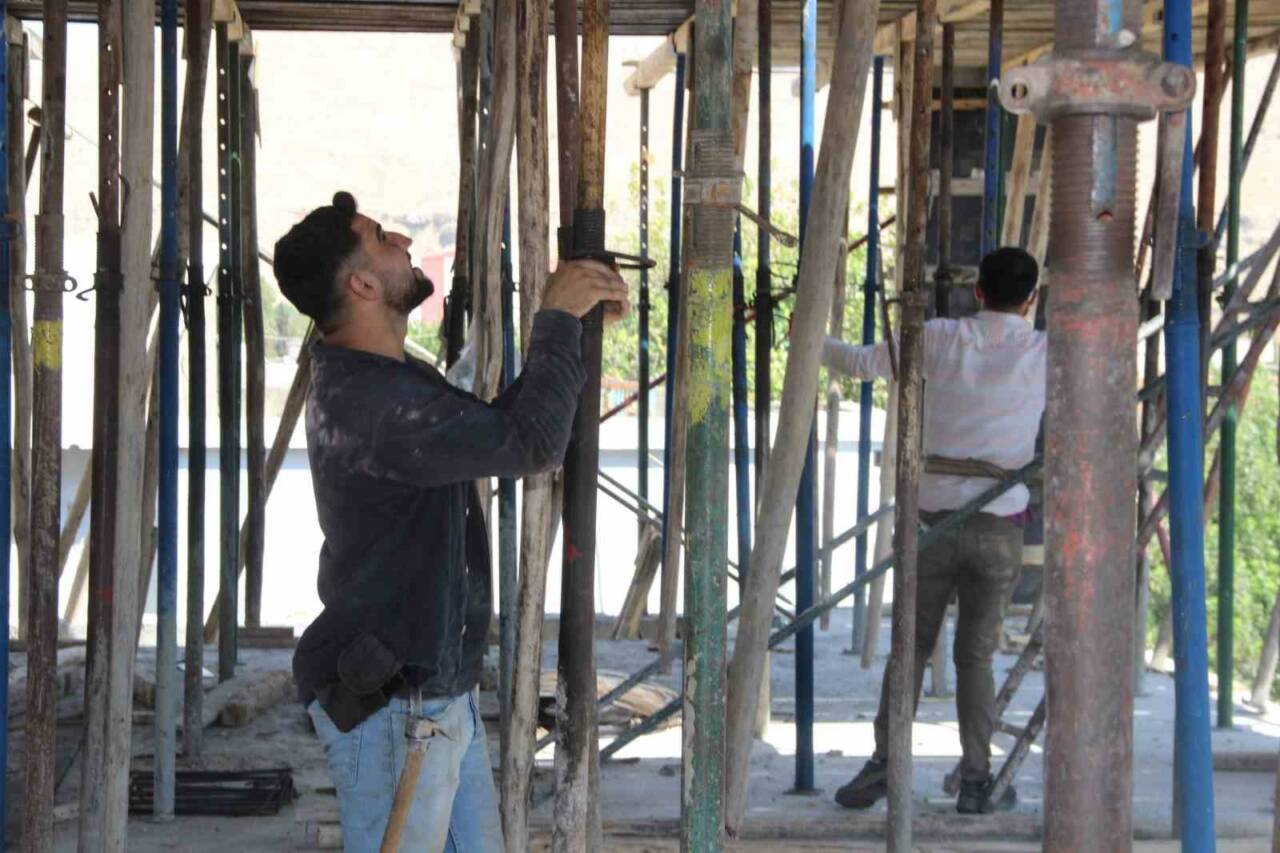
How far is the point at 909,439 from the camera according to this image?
433 centimetres

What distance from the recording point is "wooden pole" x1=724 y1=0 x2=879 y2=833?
382 centimetres

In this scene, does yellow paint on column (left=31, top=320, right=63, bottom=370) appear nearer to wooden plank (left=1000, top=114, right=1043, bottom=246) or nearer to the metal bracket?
the metal bracket

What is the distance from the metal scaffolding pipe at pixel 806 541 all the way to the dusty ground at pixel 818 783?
0.17 m

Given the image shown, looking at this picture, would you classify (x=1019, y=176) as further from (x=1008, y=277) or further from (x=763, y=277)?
(x=763, y=277)

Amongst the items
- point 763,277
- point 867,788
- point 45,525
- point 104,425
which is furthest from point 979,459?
point 45,525

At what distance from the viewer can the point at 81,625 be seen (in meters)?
9.49

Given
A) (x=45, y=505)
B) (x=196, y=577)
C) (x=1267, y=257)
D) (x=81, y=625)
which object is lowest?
(x=81, y=625)

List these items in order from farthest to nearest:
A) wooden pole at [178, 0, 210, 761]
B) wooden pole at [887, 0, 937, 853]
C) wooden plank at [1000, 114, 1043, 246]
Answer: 1. wooden plank at [1000, 114, 1043, 246]
2. wooden pole at [178, 0, 210, 761]
3. wooden pole at [887, 0, 937, 853]

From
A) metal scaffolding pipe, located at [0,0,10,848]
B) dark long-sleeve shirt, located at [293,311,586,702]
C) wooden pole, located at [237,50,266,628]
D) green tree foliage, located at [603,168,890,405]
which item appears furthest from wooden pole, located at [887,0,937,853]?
green tree foliage, located at [603,168,890,405]

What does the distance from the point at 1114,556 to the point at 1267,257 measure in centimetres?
408

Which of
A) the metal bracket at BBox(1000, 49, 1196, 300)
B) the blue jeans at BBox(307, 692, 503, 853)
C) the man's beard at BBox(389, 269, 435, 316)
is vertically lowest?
the blue jeans at BBox(307, 692, 503, 853)

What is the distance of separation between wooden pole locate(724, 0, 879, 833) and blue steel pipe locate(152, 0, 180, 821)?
6.94 feet

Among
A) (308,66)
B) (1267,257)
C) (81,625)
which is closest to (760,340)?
(1267,257)

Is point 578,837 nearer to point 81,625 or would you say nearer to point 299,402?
point 299,402
